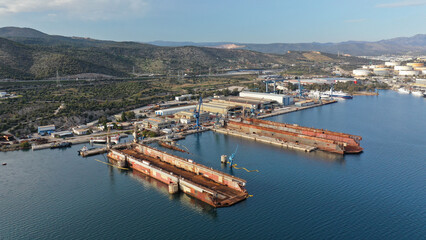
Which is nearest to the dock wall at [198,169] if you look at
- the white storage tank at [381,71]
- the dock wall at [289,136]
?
the dock wall at [289,136]

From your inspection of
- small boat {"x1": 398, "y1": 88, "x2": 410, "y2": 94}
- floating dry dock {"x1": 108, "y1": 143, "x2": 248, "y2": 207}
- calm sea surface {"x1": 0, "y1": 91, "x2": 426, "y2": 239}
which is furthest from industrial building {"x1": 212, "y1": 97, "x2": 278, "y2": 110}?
small boat {"x1": 398, "y1": 88, "x2": 410, "y2": 94}

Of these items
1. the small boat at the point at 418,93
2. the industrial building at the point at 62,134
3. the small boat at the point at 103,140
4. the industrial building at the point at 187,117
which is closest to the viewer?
the small boat at the point at 103,140

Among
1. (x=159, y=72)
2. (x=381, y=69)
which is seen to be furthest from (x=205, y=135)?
(x=381, y=69)

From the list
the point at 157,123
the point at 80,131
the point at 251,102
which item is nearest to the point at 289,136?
the point at 157,123

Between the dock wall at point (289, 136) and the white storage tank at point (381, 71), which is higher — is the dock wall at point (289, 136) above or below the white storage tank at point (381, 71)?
below

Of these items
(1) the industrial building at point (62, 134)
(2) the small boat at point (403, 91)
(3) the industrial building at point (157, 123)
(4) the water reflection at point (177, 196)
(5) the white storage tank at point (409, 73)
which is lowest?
(4) the water reflection at point (177, 196)

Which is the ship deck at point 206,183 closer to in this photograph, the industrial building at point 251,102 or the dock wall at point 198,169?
the dock wall at point 198,169
